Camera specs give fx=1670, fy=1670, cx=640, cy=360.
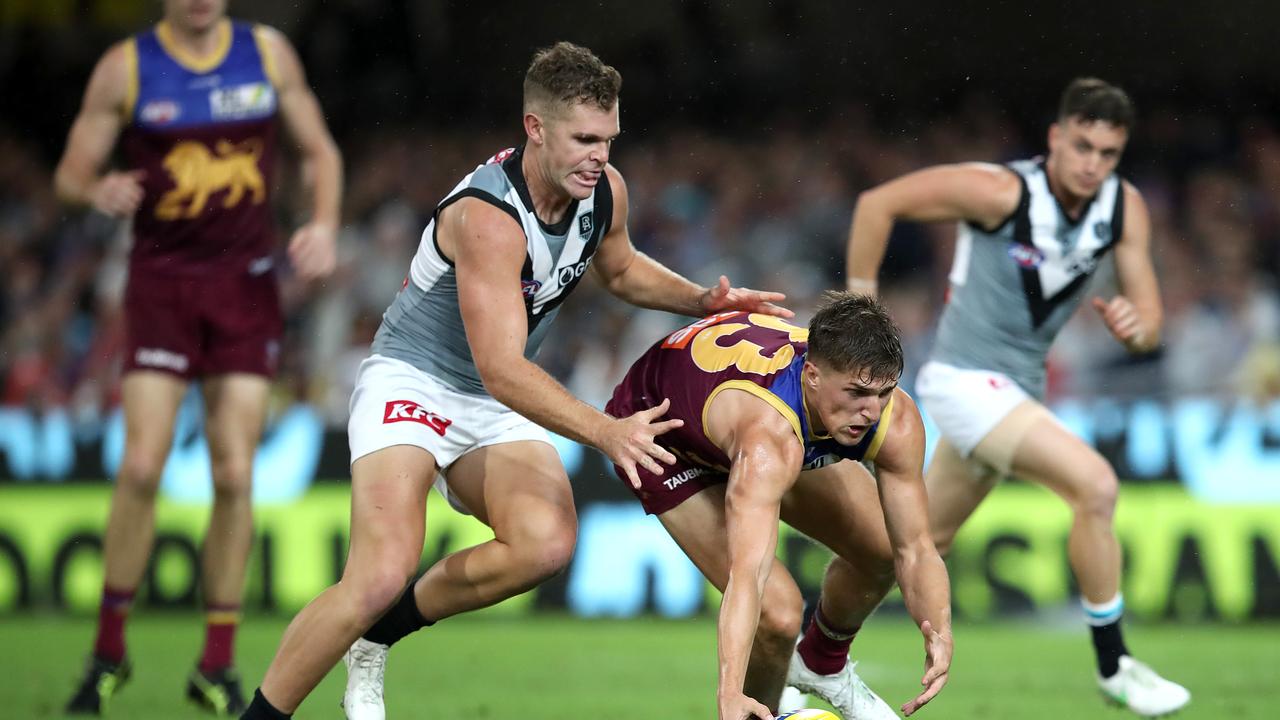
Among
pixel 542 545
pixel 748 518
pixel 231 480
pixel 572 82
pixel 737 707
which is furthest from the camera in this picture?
pixel 231 480

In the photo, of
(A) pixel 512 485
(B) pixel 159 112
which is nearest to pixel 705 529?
(A) pixel 512 485

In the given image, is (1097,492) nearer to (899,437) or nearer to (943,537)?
(943,537)

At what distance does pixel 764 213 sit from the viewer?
14828mm

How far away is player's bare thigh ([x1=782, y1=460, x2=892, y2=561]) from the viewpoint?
20.1ft

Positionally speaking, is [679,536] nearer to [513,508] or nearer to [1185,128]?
[513,508]

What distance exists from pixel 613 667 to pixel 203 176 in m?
3.42

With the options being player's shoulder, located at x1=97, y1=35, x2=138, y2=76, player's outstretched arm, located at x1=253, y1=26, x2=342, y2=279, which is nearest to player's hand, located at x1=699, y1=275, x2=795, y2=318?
player's outstretched arm, located at x1=253, y1=26, x2=342, y2=279

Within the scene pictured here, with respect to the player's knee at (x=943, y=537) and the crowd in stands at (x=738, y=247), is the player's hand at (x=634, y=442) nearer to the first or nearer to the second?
the player's knee at (x=943, y=537)

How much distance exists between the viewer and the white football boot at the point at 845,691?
6438 millimetres

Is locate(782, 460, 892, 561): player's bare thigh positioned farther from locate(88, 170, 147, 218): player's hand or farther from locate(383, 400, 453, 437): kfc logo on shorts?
locate(88, 170, 147, 218): player's hand

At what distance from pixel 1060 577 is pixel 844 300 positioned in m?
6.29

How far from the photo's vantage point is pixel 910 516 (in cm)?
568

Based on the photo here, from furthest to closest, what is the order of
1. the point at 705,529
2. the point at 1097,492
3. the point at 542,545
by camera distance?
1. the point at 1097,492
2. the point at 705,529
3. the point at 542,545

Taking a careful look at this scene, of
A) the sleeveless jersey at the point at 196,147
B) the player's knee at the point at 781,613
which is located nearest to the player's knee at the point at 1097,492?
the player's knee at the point at 781,613
